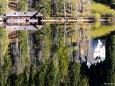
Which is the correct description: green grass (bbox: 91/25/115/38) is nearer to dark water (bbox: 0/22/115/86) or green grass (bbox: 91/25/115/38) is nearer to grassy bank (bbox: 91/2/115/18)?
dark water (bbox: 0/22/115/86)

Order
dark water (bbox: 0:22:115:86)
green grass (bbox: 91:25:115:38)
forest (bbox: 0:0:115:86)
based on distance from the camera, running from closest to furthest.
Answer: forest (bbox: 0:0:115:86) → dark water (bbox: 0:22:115:86) → green grass (bbox: 91:25:115:38)

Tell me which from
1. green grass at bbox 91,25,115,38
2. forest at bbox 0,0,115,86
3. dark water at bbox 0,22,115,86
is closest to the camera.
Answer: forest at bbox 0,0,115,86

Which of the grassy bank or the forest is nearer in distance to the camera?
the forest

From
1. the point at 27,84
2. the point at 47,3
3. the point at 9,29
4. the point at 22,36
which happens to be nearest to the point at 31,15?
the point at 47,3

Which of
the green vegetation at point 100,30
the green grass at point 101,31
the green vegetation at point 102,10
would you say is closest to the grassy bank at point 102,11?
the green vegetation at point 102,10

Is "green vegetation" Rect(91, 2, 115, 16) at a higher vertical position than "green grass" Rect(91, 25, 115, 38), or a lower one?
higher

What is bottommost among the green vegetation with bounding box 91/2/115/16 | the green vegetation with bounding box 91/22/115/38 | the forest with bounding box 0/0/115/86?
the green vegetation with bounding box 91/22/115/38

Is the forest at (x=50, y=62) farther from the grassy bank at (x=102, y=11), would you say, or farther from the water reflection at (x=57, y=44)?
the grassy bank at (x=102, y=11)

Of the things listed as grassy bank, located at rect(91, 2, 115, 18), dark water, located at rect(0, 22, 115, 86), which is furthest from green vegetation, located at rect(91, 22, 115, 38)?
grassy bank, located at rect(91, 2, 115, 18)

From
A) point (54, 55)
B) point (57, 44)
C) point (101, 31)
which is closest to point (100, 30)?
point (101, 31)
